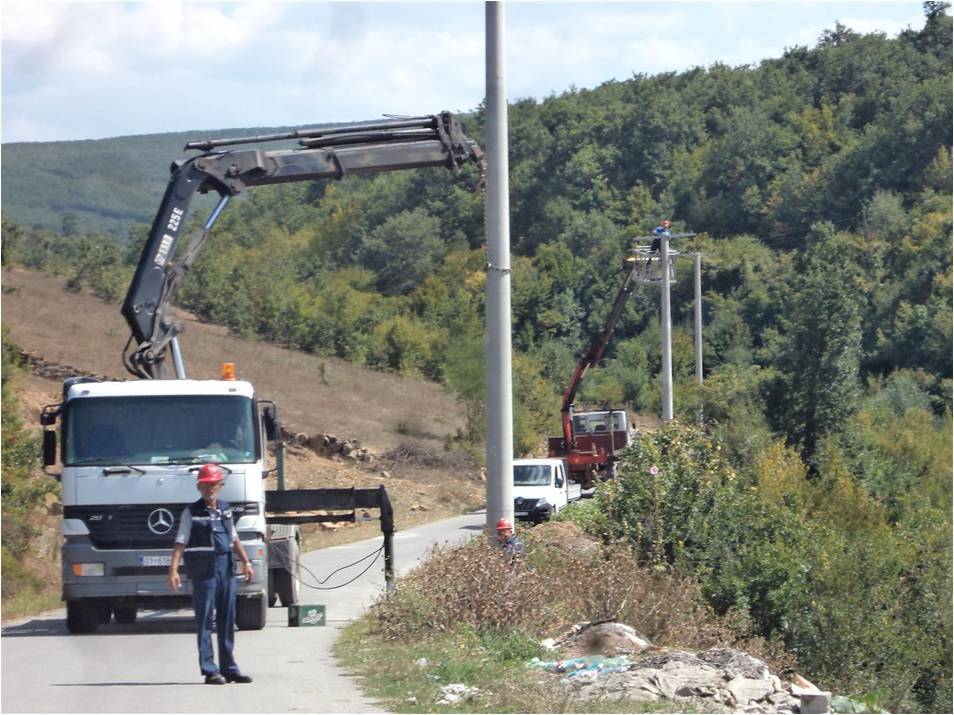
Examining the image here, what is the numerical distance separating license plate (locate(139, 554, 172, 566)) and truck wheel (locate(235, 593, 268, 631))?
1.08 meters

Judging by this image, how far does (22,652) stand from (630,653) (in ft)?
20.2

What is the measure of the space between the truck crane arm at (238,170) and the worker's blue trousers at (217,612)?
6.44 metres

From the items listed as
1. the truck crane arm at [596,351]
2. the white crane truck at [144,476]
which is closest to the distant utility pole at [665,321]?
the truck crane arm at [596,351]

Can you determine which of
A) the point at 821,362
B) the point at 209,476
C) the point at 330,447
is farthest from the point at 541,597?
the point at 330,447

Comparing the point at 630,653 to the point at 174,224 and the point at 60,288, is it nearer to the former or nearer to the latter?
the point at 174,224

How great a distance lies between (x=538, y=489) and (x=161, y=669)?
2595 centimetres

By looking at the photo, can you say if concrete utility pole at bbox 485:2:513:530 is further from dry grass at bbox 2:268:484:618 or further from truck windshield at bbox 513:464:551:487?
truck windshield at bbox 513:464:551:487

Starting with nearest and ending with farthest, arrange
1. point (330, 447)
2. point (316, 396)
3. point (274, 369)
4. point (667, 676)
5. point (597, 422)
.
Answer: point (667, 676)
point (330, 447)
point (597, 422)
point (316, 396)
point (274, 369)

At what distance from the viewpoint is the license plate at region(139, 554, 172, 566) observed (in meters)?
15.1

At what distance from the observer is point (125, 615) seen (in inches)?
677

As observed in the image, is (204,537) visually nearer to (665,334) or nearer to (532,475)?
(532,475)

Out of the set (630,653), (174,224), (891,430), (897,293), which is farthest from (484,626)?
(897,293)

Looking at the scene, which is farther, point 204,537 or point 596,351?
point 596,351

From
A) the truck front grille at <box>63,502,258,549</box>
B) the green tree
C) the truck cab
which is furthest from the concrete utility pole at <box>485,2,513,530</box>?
the green tree
